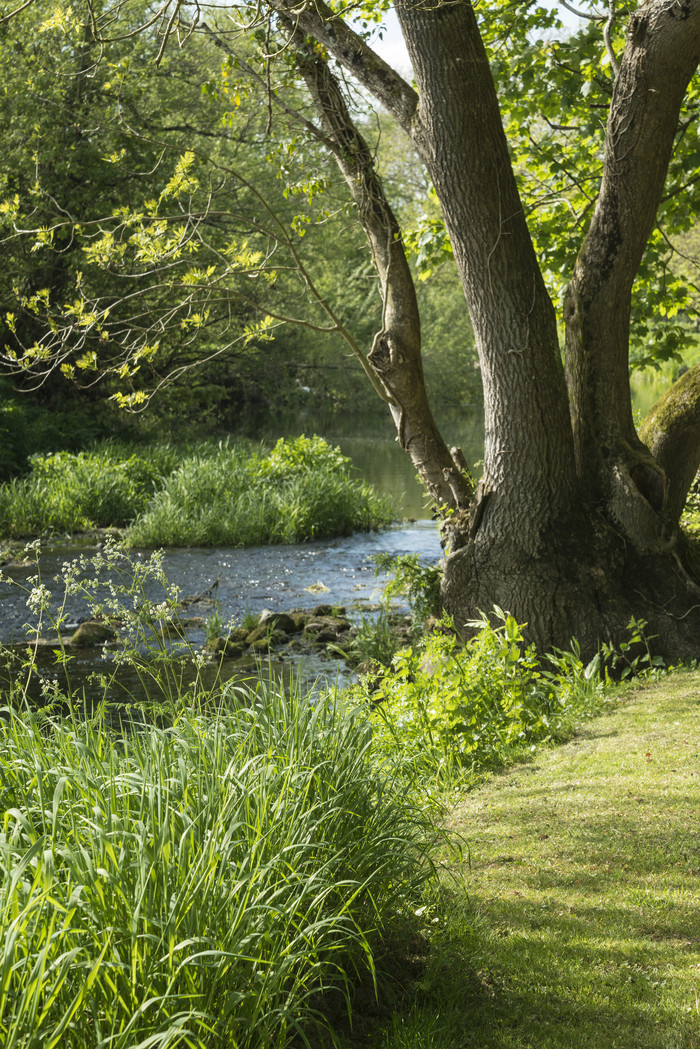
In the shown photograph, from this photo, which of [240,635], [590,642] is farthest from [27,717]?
[240,635]

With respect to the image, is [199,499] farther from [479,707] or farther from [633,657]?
[479,707]

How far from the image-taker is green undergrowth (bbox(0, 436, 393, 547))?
1461 cm

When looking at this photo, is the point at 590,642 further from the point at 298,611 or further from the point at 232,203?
the point at 232,203

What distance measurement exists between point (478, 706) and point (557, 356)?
2607 millimetres

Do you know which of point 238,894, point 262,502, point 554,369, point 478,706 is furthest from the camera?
point 262,502

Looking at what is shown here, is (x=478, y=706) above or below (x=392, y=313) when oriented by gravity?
below

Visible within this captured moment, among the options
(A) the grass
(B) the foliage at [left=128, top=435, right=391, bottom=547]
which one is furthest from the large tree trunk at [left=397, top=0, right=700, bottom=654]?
(B) the foliage at [left=128, top=435, right=391, bottom=547]

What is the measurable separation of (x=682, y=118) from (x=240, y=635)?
6.93 meters

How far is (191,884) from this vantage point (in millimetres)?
2340

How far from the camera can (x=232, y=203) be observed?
22656mm

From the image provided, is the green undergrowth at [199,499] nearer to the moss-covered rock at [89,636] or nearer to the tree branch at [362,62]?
the moss-covered rock at [89,636]

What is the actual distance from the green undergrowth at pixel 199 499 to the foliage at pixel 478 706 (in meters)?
8.59

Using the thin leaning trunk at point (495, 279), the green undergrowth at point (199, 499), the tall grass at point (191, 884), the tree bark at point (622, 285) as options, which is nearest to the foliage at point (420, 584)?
the thin leaning trunk at point (495, 279)

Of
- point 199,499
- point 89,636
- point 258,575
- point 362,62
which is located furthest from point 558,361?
point 199,499
